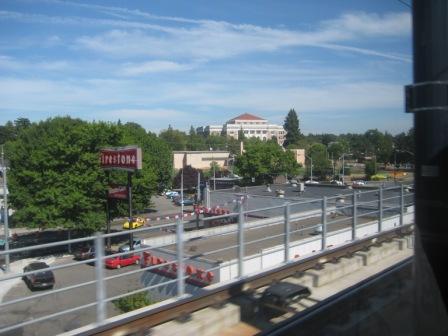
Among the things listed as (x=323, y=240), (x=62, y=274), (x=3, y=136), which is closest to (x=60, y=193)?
(x=62, y=274)

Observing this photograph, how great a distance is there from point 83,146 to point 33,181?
4.15m

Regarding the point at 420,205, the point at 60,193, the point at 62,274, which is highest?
the point at 420,205

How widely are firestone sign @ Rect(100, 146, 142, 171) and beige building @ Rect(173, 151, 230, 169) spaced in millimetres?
53404

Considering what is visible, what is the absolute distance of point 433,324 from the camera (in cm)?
302

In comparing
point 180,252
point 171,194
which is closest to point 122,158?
point 180,252

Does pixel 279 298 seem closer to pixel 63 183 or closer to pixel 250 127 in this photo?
pixel 63 183

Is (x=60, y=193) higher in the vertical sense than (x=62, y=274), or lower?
higher

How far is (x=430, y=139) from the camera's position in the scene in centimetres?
274

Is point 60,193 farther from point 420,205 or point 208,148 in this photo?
point 208,148

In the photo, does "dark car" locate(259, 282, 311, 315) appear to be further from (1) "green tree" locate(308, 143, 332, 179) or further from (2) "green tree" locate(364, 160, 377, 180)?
(1) "green tree" locate(308, 143, 332, 179)

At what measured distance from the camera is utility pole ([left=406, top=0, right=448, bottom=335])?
2.62m

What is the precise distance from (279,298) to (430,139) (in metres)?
2.87

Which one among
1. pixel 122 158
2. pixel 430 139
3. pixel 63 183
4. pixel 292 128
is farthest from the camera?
pixel 292 128

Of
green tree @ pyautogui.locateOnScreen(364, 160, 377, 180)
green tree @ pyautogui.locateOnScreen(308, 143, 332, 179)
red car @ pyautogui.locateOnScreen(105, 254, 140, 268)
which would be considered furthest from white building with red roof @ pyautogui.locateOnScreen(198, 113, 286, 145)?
red car @ pyautogui.locateOnScreen(105, 254, 140, 268)
